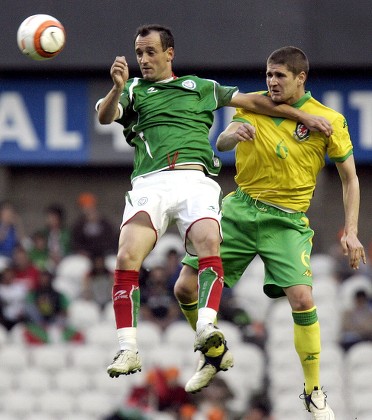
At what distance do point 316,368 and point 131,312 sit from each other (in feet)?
4.65

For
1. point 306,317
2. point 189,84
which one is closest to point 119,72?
point 189,84

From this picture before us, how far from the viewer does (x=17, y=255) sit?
13984mm

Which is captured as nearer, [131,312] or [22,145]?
[131,312]

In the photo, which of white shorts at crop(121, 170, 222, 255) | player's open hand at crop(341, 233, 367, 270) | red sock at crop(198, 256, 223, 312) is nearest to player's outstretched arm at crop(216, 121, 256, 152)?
white shorts at crop(121, 170, 222, 255)

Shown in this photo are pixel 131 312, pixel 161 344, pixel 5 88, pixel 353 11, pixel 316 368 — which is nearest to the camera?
pixel 131 312

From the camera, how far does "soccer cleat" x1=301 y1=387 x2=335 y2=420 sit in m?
8.63

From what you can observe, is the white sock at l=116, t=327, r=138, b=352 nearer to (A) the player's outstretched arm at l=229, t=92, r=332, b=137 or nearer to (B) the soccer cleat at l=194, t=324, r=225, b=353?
(B) the soccer cleat at l=194, t=324, r=225, b=353

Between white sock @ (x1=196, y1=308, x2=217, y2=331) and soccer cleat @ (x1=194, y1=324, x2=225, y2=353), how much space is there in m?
0.09

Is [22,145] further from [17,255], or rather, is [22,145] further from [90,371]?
[90,371]

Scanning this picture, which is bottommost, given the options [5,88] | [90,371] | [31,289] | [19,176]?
[90,371]

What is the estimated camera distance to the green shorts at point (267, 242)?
28.6 ft

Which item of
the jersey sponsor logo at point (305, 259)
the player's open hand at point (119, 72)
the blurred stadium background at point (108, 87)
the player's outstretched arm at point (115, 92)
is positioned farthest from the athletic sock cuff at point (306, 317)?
the blurred stadium background at point (108, 87)

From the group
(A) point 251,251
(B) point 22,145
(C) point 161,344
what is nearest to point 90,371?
(C) point 161,344

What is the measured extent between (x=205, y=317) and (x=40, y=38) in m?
2.18
